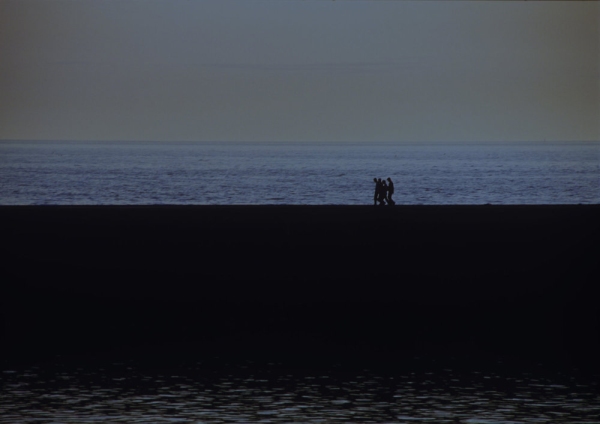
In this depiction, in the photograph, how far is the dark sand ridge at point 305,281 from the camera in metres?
20.4

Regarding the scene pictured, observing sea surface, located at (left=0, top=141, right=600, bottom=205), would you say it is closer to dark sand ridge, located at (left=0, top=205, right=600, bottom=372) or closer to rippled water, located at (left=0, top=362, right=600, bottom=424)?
dark sand ridge, located at (left=0, top=205, right=600, bottom=372)

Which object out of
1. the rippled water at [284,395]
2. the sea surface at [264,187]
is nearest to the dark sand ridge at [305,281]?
the rippled water at [284,395]

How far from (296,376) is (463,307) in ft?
26.0

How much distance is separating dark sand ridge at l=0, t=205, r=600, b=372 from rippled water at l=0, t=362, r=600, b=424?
228 cm

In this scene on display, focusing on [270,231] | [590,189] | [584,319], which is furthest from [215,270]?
[590,189]

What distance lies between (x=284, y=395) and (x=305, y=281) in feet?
35.7

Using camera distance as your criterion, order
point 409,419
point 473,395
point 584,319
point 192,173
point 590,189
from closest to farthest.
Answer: point 409,419 → point 473,395 → point 584,319 → point 590,189 → point 192,173

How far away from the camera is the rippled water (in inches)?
545

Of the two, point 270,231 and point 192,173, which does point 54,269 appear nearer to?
point 270,231

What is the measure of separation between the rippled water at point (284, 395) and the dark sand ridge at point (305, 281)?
228 cm

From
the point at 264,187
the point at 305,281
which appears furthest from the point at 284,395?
the point at 264,187

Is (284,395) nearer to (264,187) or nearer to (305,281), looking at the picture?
(305,281)

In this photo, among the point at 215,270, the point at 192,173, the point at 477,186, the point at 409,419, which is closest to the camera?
the point at 409,419

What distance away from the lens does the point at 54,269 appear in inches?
1072
